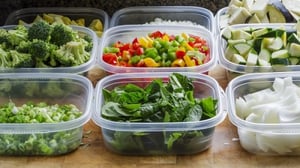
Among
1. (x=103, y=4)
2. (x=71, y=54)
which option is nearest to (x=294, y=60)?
(x=71, y=54)

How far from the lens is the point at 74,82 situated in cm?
167

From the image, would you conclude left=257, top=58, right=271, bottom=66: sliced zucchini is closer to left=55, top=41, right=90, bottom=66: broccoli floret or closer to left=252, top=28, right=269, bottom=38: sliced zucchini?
left=252, top=28, right=269, bottom=38: sliced zucchini

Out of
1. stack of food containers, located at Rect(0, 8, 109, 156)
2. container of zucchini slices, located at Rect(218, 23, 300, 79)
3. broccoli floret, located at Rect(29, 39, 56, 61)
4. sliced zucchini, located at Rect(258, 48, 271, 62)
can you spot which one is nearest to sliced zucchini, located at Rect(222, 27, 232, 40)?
container of zucchini slices, located at Rect(218, 23, 300, 79)

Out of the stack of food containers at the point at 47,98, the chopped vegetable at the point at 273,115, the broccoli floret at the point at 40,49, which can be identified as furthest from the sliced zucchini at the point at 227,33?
the broccoli floret at the point at 40,49

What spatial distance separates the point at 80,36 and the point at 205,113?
21.4 inches

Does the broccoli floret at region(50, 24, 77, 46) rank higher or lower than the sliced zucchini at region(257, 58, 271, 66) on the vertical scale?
higher

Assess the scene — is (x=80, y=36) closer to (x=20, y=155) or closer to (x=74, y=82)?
(x=74, y=82)

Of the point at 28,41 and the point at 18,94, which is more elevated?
the point at 28,41

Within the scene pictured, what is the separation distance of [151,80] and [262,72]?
0.95 ft

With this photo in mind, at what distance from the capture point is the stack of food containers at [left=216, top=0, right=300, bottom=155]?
1448 mm

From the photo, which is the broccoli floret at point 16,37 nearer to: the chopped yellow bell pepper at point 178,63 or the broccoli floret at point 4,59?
the broccoli floret at point 4,59

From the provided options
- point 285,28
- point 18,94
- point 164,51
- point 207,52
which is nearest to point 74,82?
point 18,94

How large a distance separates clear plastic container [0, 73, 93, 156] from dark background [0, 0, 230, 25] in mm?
458

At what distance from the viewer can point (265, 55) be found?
1.66 meters
